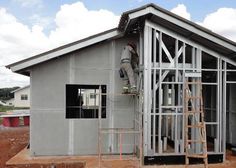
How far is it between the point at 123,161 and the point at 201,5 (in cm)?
832

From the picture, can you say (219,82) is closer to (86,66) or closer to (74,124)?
(86,66)

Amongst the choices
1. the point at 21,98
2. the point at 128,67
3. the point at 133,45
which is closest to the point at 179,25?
the point at 133,45

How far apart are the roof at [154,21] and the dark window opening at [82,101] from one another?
4.17 ft

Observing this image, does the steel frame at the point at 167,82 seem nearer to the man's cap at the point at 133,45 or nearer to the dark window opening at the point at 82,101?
the man's cap at the point at 133,45

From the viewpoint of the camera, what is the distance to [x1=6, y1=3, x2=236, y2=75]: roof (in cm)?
712

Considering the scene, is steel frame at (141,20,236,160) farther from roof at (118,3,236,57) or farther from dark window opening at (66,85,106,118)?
dark window opening at (66,85,106,118)

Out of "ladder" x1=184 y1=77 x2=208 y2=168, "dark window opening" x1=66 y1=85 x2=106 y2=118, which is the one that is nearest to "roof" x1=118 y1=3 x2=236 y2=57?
"ladder" x1=184 y1=77 x2=208 y2=168

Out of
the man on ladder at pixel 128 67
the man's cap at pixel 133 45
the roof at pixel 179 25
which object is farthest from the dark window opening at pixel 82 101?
the roof at pixel 179 25

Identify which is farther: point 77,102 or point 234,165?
point 77,102

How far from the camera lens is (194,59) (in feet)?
25.5

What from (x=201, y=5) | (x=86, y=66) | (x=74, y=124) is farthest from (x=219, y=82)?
(x=201, y=5)

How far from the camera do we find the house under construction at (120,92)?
7527 millimetres

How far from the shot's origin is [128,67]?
323 inches

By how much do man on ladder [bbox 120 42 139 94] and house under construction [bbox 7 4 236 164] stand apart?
0.24m
